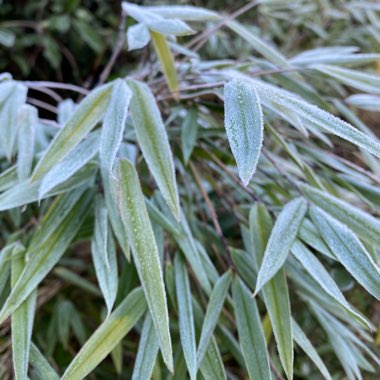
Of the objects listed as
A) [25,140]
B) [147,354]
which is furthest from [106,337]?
Answer: [25,140]

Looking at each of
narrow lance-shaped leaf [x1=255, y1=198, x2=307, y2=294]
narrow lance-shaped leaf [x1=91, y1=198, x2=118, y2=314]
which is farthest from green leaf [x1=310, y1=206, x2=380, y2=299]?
narrow lance-shaped leaf [x1=91, y1=198, x2=118, y2=314]

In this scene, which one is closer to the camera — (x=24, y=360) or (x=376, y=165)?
(x=24, y=360)

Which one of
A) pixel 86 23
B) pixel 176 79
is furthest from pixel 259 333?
pixel 86 23

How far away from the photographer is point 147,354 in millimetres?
545

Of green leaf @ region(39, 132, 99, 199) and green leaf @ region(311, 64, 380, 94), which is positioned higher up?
green leaf @ region(311, 64, 380, 94)

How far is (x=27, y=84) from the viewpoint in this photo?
0.74 m

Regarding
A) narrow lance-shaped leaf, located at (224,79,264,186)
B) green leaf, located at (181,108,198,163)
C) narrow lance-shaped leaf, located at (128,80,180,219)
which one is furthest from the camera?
green leaf, located at (181,108,198,163)

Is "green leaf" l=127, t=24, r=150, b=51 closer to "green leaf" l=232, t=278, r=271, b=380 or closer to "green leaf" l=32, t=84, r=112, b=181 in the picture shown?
"green leaf" l=32, t=84, r=112, b=181

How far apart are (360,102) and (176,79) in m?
0.28

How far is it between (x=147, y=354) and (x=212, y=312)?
85 millimetres

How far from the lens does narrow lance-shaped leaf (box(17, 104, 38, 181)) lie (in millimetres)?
631

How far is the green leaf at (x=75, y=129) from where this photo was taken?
1.90 feet

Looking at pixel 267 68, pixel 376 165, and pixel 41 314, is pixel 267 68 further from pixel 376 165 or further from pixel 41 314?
pixel 41 314

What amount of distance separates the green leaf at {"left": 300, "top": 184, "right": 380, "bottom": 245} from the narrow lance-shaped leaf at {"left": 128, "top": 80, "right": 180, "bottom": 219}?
0.18 m
